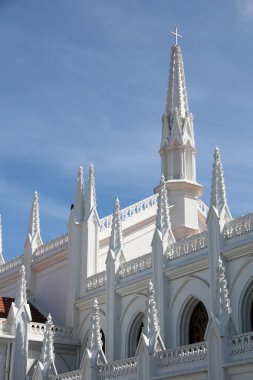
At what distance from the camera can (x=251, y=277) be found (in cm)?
2492

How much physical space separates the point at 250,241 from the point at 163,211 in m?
6.14

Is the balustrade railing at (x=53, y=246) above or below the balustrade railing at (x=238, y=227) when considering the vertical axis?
above

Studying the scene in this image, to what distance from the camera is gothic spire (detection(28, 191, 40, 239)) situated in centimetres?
4062

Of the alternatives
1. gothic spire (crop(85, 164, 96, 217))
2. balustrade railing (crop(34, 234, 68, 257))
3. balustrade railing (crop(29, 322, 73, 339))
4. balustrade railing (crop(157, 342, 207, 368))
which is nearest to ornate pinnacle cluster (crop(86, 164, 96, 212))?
gothic spire (crop(85, 164, 96, 217))

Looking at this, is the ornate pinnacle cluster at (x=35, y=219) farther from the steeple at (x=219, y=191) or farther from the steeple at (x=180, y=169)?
the steeple at (x=219, y=191)

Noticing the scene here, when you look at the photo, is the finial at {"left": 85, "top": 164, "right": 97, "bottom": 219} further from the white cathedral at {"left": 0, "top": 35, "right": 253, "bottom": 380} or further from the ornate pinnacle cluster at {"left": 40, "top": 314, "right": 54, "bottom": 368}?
the ornate pinnacle cluster at {"left": 40, "top": 314, "right": 54, "bottom": 368}

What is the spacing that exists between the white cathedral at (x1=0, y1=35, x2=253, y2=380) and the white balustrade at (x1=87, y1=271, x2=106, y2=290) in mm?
48

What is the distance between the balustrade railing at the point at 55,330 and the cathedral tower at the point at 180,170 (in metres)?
7.29

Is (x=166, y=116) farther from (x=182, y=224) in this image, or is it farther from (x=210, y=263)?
(x=210, y=263)

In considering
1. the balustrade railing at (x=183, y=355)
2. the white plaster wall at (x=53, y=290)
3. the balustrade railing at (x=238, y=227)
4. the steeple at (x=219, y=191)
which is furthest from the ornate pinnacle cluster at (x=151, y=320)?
the white plaster wall at (x=53, y=290)

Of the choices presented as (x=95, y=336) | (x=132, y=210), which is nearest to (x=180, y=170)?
(x=132, y=210)

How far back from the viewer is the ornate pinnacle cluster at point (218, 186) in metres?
26.9

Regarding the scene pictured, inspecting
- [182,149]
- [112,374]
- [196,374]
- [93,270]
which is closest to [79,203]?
[93,270]

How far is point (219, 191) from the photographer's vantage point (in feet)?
89.4
